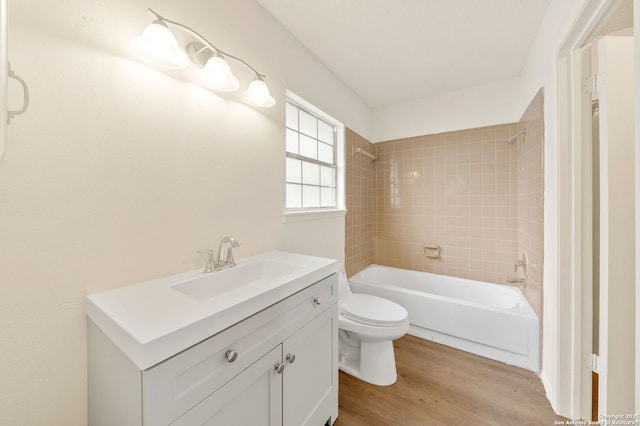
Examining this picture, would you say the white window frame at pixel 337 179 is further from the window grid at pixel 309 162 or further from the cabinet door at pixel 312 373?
the cabinet door at pixel 312 373

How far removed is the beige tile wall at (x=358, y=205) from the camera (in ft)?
8.21

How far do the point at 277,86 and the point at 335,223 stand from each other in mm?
1249

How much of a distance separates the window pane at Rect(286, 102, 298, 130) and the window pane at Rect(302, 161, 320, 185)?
307 mm

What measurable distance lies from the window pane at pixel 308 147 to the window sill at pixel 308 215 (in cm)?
51

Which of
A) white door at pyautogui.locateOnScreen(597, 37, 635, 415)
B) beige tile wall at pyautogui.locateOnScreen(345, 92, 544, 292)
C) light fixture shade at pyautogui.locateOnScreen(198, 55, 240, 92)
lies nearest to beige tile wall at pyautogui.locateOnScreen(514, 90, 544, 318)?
beige tile wall at pyautogui.locateOnScreen(345, 92, 544, 292)

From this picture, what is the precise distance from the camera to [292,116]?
75.0 inches

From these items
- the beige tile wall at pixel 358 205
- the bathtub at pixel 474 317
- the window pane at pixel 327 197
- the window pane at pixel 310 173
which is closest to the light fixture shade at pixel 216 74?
the window pane at pixel 310 173

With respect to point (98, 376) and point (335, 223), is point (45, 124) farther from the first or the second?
point (335, 223)

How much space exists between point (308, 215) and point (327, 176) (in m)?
0.61

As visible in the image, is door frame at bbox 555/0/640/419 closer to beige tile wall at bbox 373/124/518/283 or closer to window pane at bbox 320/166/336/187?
beige tile wall at bbox 373/124/518/283

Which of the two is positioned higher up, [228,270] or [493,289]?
[228,270]

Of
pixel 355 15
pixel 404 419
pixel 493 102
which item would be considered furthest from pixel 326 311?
pixel 493 102

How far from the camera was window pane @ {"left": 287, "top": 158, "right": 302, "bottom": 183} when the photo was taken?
186 centimetres

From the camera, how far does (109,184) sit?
2.88 ft
